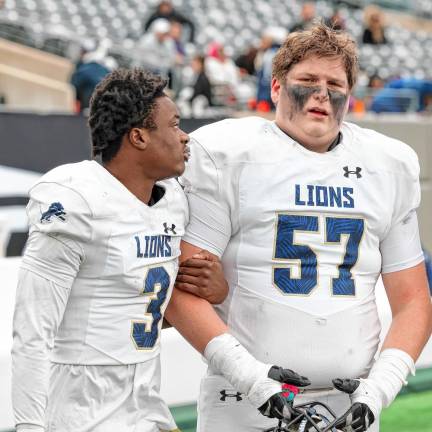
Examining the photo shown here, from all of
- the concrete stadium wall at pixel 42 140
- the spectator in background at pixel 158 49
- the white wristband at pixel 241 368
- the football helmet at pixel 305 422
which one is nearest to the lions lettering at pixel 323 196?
the white wristband at pixel 241 368

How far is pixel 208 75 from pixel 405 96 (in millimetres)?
2243

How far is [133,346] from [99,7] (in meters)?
13.6

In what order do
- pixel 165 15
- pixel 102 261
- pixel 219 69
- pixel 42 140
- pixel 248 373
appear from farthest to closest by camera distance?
pixel 165 15, pixel 219 69, pixel 42 140, pixel 248 373, pixel 102 261

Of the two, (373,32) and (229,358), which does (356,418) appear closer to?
(229,358)

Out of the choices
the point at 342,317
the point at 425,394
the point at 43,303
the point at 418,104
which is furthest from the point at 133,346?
the point at 418,104

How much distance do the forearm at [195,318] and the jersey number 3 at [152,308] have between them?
0.10 m

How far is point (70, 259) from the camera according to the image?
6.76ft

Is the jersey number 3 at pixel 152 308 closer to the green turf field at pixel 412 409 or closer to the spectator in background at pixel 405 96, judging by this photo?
the green turf field at pixel 412 409

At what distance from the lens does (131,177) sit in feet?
7.24

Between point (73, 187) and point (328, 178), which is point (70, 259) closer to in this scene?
point (73, 187)

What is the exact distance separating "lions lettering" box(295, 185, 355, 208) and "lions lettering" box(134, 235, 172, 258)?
0.36 m

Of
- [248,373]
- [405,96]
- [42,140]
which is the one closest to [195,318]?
[248,373]

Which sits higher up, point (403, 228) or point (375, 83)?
point (403, 228)

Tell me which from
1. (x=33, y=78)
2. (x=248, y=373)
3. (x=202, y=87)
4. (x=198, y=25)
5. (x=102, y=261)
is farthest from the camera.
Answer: (x=198, y=25)
